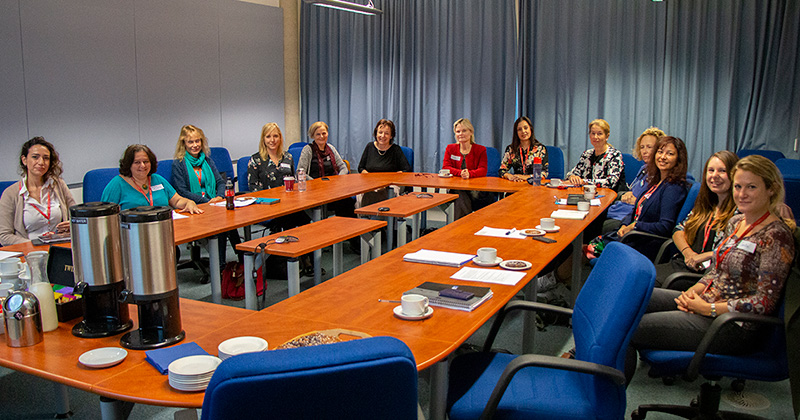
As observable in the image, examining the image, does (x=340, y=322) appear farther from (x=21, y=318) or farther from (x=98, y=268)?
(x=21, y=318)

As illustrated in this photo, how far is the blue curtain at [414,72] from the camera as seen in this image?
696 centimetres

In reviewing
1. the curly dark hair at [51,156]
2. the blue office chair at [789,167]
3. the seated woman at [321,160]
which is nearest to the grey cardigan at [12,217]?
the curly dark hair at [51,156]

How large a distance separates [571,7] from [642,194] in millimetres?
3082

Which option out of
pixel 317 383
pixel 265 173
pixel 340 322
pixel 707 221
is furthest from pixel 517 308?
pixel 265 173

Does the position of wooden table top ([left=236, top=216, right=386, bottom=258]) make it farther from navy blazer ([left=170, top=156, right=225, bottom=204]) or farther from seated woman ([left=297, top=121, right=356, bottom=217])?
seated woman ([left=297, top=121, right=356, bottom=217])

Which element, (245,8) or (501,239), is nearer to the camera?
(501,239)

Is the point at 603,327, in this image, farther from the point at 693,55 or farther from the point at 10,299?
the point at 693,55

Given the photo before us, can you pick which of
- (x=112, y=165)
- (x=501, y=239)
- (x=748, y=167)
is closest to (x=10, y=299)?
(x=501, y=239)

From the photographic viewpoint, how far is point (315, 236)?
139 inches

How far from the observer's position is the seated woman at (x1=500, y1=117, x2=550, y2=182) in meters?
5.86

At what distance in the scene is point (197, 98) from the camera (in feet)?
21.8

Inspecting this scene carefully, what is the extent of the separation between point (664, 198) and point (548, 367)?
2.44 metres

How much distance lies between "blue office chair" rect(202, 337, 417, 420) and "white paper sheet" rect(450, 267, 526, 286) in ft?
4.49

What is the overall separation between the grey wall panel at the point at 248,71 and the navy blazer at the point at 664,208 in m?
4.95
